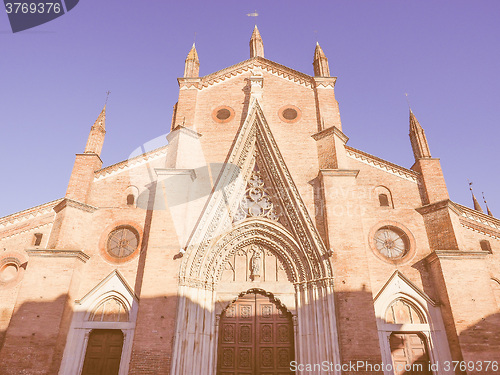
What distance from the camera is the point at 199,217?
1318 cm

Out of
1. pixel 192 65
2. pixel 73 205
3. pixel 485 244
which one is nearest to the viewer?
pixel 73 205

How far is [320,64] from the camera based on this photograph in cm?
1777

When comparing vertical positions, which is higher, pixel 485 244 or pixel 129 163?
pixel 129 163

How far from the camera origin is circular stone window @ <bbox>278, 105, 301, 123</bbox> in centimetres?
1608

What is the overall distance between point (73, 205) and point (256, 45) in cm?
1300

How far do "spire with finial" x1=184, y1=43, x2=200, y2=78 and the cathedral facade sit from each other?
321cm

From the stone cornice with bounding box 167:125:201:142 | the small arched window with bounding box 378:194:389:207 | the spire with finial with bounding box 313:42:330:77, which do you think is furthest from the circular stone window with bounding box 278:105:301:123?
the small arched window with bounding box 378:194:389:207

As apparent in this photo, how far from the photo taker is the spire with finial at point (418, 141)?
48.4 ft

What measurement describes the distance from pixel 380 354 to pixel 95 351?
9.22 metres

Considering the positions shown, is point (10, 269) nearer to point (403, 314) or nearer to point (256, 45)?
point (403, 314)

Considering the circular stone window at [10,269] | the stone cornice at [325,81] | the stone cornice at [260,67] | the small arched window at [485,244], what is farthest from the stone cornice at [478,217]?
the circular stone window at [10,269]

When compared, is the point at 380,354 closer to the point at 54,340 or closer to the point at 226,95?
the point at 54,340

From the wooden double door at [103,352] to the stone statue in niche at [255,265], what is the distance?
497 cm

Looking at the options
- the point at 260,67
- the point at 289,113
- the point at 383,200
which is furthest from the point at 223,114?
the point at 383,200
